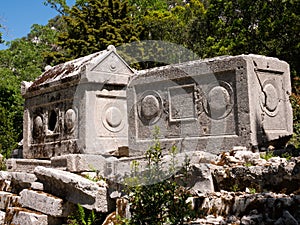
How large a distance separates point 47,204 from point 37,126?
14.8ft

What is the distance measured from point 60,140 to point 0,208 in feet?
8.15

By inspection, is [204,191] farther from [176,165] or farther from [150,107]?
[150,107]

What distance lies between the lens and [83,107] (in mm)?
10344

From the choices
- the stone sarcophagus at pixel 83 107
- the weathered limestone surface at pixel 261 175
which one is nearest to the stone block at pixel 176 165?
the weathered limestone surface at pixel 261 175

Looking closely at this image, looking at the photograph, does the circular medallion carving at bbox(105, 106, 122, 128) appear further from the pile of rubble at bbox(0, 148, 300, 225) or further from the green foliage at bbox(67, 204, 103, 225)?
the green foliage at bbox(67, 204, 103, 225)

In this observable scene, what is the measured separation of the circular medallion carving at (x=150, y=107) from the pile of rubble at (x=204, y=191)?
4.73 feet

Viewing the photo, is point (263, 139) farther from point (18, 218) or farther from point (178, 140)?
point (18, 218)

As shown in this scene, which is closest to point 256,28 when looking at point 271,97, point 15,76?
point 271,97

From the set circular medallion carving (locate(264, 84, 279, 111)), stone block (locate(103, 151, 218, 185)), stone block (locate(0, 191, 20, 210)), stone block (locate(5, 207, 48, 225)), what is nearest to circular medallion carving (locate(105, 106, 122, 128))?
stone block (locate(103, 151, 218, 185))

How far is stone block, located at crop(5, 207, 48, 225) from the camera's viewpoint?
299 inches

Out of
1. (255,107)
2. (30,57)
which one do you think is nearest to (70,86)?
(255,107)

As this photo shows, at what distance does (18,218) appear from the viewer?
7898 mm

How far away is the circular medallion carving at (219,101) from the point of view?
853 centimetres

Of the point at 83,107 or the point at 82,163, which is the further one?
the point at 83,107
